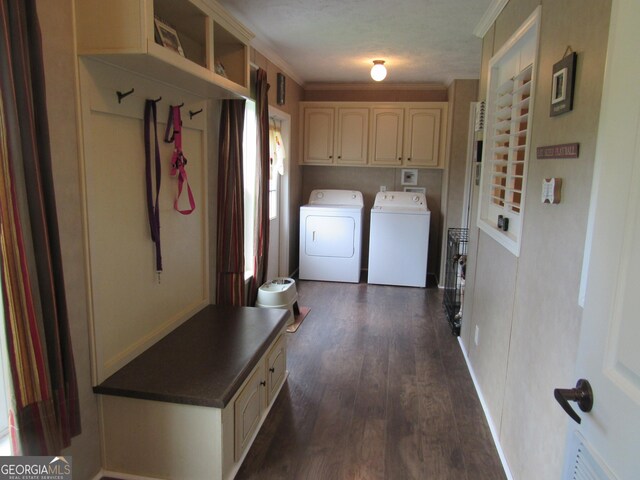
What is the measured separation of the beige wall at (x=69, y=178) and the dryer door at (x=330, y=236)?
11.8ft

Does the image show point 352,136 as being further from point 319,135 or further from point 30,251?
point 30,251

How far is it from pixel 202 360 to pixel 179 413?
0.96ft

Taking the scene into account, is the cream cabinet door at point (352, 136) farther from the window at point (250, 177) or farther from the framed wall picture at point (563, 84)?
the framed wall picture at point (563, 84)

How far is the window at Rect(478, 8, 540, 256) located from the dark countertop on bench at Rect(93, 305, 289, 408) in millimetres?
1369

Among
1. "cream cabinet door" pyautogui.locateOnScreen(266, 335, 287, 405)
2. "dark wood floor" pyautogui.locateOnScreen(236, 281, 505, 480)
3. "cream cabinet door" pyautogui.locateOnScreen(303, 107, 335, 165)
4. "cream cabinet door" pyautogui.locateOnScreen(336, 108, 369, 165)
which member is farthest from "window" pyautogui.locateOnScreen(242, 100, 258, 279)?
"cream cabinet door" pyautogui.locateOnScreen(336, 108, 369, 165)

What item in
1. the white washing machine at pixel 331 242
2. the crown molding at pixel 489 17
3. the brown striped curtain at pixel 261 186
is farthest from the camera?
the white washing machine at pixel 331 242

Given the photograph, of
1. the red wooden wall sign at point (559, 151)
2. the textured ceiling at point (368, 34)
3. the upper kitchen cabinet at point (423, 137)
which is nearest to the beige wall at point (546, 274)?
the red wooden wall sign at point (559, 151)

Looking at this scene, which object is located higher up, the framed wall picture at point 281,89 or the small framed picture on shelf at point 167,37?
the framed wall picture at point 281,89

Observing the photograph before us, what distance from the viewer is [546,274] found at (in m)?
1.71

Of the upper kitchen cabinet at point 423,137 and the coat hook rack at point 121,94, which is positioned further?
the upper kitchen cabinet at point 423,137

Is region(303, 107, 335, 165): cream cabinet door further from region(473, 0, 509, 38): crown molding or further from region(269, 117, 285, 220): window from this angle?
region(473, 0, 509, 38): crown molding

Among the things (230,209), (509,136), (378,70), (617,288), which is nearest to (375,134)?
(378,70)

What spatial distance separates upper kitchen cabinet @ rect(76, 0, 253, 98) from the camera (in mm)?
1600

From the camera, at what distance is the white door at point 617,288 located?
2.67 feet
